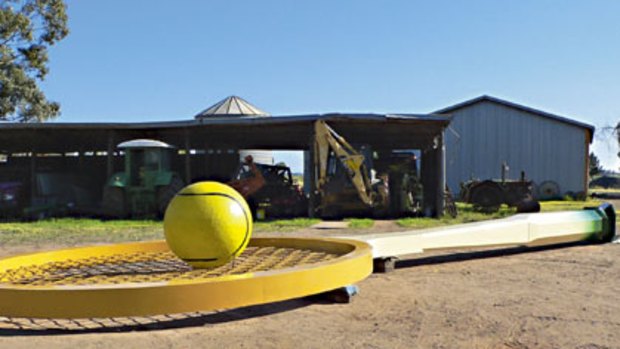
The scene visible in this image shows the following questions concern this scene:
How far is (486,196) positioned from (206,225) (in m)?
17.6

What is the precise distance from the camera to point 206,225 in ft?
18.6

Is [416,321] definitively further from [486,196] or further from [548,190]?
[548,190]

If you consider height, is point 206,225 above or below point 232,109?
below

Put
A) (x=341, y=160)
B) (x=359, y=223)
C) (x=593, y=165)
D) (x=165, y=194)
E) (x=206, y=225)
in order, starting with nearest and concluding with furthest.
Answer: (x=206, y=225) → (x=359, y=223) → (x=341, y=160) → (x=165, y=194) → (x=593, y=165)

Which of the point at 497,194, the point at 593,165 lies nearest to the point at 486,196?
the point at 497,194

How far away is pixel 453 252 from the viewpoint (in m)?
10.2

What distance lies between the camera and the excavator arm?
55.6ft

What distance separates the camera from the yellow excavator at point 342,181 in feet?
55.9

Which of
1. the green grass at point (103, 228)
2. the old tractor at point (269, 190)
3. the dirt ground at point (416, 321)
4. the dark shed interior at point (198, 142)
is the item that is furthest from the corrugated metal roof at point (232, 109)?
the dirt ground at point (416, 321)

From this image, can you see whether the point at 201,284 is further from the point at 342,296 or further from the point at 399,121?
the point at 399,121

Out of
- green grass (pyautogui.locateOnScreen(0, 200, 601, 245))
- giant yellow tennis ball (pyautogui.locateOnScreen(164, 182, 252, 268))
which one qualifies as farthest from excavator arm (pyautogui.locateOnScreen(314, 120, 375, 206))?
giant yellow tennis ball (pyautogui.locateOnScreen(164, 182, 252, 268))

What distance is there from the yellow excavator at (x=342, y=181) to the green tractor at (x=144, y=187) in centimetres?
474

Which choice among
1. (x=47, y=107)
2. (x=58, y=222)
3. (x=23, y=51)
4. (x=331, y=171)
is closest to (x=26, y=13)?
(x=23, y=51)

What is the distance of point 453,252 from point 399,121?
7.83 metres
